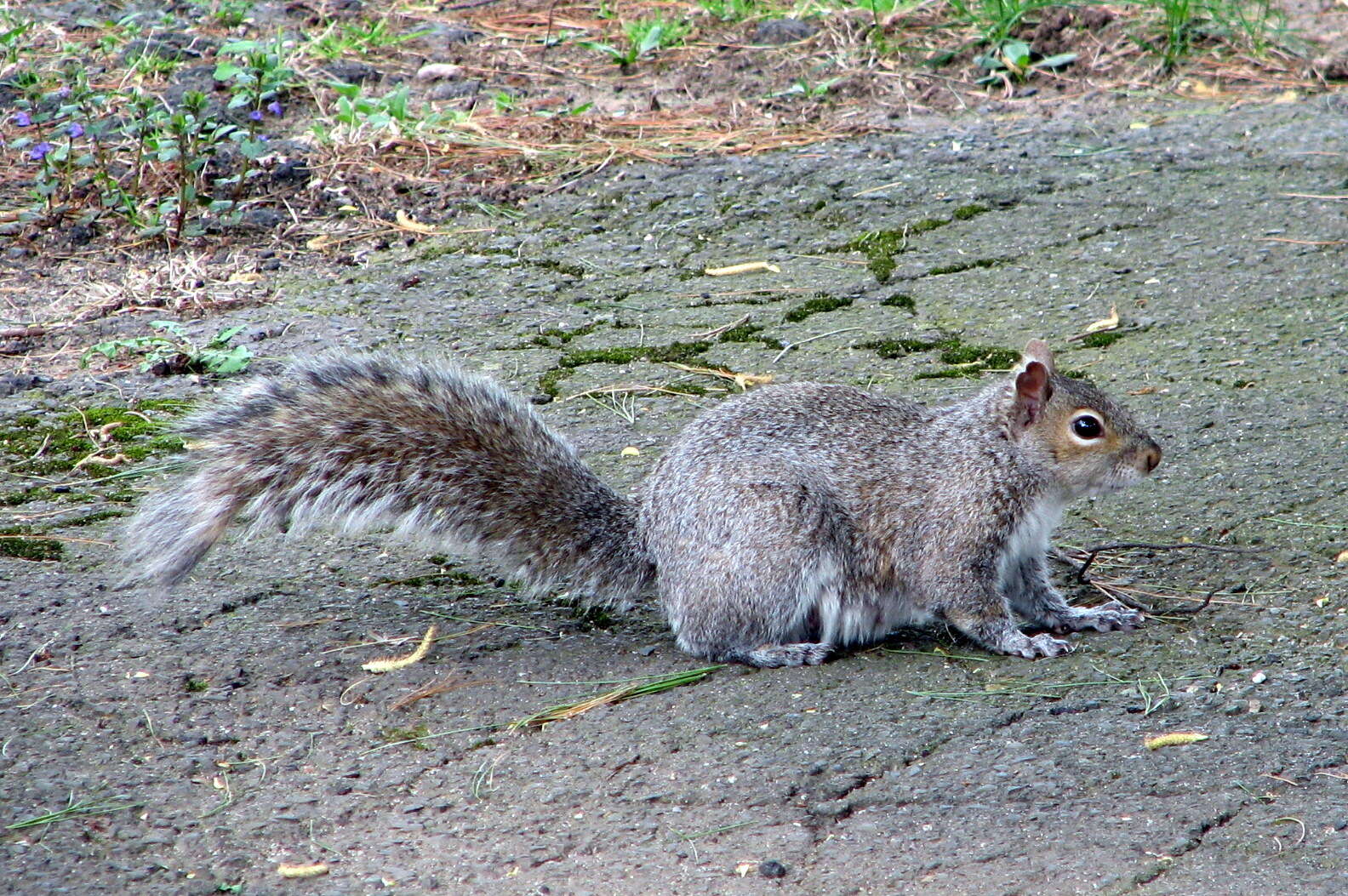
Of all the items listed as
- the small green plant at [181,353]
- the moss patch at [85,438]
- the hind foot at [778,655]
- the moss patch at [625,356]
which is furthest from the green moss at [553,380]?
the hind foot at [778,655]

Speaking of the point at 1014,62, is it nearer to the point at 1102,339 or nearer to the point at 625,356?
the point at 1102,339

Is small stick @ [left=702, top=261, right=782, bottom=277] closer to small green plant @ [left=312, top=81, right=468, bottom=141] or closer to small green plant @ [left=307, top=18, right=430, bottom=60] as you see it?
small green plant @ [left=312, top=81, right=468, bottom=141]

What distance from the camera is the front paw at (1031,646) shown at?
2.63 metres

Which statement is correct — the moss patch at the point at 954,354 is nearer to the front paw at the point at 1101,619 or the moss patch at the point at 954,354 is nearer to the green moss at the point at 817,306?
the green moss at the point at 817,306

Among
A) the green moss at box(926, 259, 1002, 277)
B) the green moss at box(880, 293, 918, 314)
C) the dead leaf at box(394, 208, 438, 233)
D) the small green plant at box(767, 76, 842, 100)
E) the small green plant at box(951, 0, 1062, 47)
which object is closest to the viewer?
the green moss at box(880, 293, 918, 314)

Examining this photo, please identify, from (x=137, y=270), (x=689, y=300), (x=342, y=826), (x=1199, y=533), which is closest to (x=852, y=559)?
(x=1199, y=533)

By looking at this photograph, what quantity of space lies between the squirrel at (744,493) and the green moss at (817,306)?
1362 mm

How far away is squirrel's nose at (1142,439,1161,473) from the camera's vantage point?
270cm

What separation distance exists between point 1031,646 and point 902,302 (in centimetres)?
176

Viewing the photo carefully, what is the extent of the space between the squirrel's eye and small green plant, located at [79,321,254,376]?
228cm

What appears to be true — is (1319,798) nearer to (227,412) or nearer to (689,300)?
(227,412)

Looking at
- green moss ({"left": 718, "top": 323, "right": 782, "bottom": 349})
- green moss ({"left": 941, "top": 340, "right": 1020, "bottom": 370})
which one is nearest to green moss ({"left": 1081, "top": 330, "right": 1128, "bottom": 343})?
green moss ({"left": 941, "top": 340, "right": 1020, "bottom": 370})

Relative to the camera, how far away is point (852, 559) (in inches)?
106

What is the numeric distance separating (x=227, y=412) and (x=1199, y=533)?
1979mm
